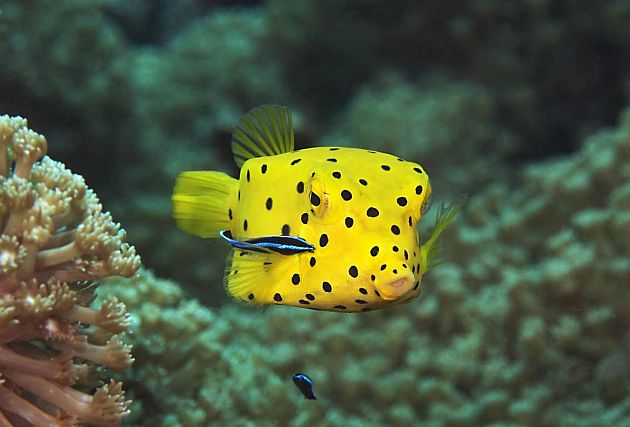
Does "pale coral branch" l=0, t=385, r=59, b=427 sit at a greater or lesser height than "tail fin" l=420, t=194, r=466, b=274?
lesser

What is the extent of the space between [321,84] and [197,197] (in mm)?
5545

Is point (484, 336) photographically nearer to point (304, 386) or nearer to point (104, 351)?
point (304, 386)

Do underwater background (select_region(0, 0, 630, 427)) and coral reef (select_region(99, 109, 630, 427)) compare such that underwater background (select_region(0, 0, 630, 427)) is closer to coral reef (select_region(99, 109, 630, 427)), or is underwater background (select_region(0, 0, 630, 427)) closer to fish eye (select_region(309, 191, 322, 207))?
coral reef (select_region(99, 109, 630, 427))

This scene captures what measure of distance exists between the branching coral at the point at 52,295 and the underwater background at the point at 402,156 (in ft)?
2.09

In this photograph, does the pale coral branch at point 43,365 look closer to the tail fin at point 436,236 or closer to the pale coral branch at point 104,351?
the pale coral branch at point 104,351

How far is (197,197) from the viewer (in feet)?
8.41

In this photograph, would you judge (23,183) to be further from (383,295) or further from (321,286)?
(383,295)

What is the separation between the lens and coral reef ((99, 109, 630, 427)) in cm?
386

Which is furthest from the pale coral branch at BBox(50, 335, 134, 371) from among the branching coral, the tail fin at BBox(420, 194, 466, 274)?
the tail fin at BBox(420, 194, 466, 274)

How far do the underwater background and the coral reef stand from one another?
0.01 metres

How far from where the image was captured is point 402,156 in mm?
6445

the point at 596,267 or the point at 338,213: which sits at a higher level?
the point at 596,267

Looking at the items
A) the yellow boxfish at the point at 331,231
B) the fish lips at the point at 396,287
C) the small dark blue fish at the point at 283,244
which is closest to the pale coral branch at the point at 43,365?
the yellow boxfish at the point at 331,231

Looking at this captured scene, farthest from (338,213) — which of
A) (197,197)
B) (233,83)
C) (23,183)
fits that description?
(233,83)
